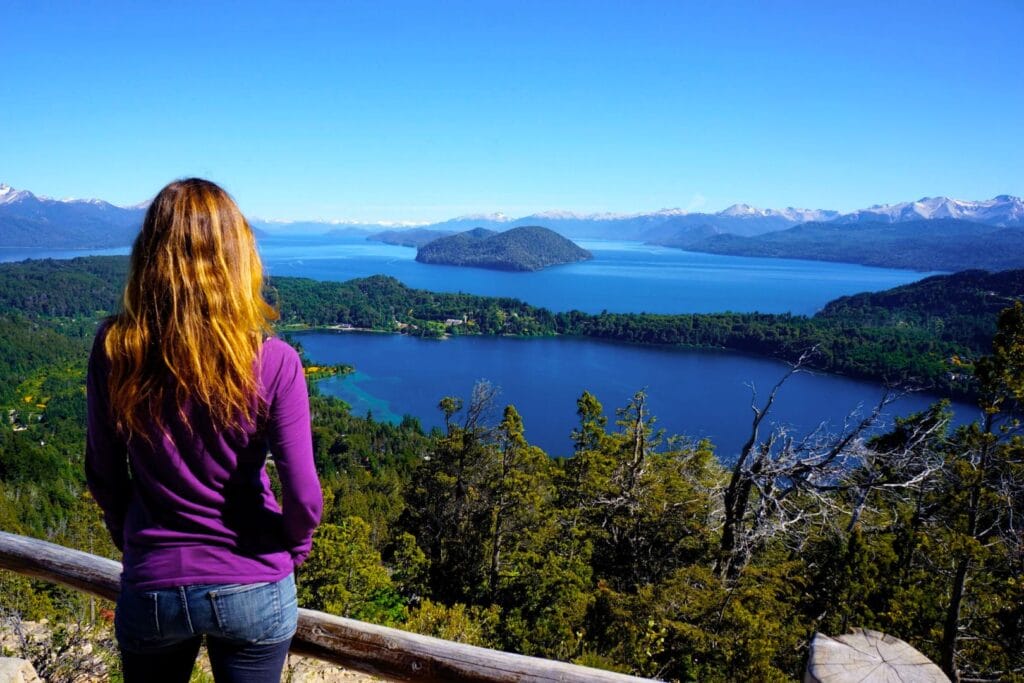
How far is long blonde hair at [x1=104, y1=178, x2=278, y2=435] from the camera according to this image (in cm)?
96

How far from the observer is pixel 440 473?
1084 cm

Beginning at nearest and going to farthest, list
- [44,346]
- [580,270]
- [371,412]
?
1. [371,412]
2. [44,346]
3. [580,270]

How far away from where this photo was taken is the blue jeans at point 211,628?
3.32ft

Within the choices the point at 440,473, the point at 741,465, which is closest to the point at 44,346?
the point at 440,473

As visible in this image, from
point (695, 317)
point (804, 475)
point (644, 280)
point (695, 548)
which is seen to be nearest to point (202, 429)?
point (804, 475)

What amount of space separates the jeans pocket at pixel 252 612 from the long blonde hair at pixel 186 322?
29cm

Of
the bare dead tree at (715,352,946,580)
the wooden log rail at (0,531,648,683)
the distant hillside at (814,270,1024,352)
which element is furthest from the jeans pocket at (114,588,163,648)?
the distant hillside at (814,270,1024,352)

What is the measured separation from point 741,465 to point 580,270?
6193 inches

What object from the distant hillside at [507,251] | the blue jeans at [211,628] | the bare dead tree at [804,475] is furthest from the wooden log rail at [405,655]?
the distant hillside at [507,251]

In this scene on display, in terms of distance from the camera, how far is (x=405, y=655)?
1458 millimetres

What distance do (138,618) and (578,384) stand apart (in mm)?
50075

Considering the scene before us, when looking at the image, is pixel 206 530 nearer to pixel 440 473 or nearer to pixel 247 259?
pixel 247 259

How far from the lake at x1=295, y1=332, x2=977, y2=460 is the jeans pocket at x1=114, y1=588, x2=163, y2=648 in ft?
109

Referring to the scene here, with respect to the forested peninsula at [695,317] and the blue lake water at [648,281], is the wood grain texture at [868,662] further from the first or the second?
the blue lake water at [648,281]
